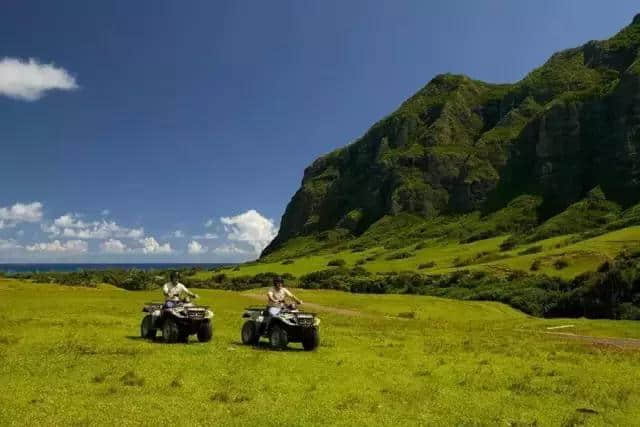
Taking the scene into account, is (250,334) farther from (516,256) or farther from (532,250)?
(532,250)

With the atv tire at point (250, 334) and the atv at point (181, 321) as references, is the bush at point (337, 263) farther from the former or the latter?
the atv at point (181, 321)

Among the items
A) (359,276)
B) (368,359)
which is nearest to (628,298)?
(368,359)

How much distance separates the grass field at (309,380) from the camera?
1580 centimetres

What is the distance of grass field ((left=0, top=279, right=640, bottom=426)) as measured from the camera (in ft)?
51.9

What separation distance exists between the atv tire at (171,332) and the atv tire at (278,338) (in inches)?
180

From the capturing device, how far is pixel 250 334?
95.6 ft

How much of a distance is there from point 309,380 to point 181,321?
10.1m

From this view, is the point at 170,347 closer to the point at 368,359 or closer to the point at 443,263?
the point at 368,359

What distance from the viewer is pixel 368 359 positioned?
25688 millimetres

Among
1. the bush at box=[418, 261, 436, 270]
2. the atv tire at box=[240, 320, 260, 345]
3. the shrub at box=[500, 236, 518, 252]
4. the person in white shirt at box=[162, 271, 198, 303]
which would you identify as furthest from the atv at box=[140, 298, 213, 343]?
the shrub at box=[500, 236, 518, 252]

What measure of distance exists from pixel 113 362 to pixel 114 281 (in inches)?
3688

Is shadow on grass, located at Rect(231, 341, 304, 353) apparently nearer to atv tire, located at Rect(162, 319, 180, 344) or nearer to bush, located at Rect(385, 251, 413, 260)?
atv tire, located at Rect(162, 319, 180, 344)

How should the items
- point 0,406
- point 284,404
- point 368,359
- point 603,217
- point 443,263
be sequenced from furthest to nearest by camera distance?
point 603,217
point 443,263
point 368,359
point 284,404
point 0,406

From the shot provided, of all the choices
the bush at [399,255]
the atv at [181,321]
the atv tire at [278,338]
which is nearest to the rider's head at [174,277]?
the atv at [181,321]
